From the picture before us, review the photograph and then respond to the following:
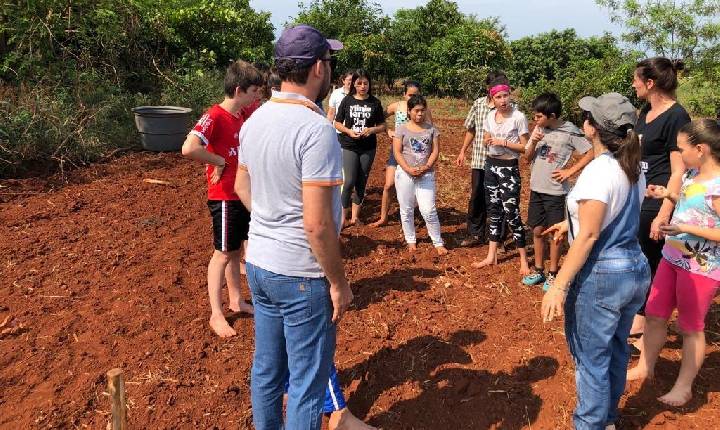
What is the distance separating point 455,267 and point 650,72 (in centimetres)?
246

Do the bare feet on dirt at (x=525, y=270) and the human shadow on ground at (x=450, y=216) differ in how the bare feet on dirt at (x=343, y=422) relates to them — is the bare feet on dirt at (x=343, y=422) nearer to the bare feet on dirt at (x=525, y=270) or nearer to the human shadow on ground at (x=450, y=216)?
the bare feet on dirt at (x=525, y=270)

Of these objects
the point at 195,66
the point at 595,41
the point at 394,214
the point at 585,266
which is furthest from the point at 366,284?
the point at 595,41

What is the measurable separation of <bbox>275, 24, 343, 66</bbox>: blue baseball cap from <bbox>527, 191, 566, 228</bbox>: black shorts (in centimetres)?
313

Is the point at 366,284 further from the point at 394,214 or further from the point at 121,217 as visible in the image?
the point at 121,217

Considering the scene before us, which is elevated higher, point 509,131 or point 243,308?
point 509,131

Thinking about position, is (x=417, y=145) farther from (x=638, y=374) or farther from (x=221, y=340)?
(x=638, y=374)

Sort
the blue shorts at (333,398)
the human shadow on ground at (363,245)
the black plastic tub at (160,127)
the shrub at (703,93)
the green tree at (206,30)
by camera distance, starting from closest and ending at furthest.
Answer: the blue shorts at (333,398) < the human shadow on ground at (363,245) < the black plastic tub at (160,127) < the green tree at (206,30) < the shrub at (703,93)

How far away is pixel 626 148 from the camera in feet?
8.09

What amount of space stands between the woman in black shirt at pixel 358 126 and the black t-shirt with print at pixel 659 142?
2.76m

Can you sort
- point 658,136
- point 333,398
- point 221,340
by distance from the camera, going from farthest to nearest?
point 221,340
point 658,136
point 333,398

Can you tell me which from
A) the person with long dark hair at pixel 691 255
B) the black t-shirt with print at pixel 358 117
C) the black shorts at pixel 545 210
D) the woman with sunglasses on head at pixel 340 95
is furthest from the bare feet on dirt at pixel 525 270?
the woman with sunglasses on head at pixel 340 95

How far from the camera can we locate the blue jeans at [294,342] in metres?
2.22

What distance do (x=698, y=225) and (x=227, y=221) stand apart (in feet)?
9.40

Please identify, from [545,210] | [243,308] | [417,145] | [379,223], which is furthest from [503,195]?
[243,308]
